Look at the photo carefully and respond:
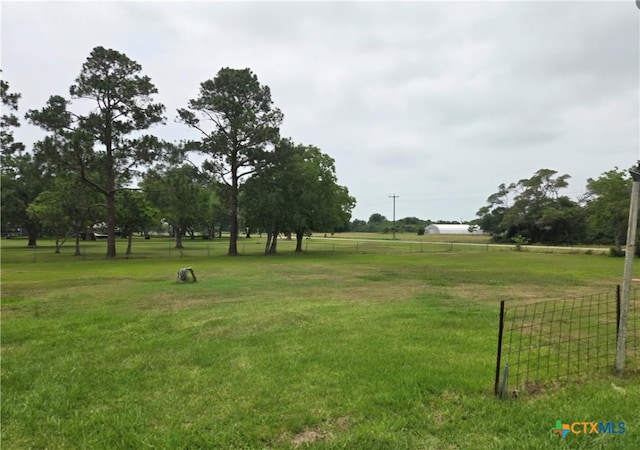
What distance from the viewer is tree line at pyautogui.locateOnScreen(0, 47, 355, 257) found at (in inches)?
957

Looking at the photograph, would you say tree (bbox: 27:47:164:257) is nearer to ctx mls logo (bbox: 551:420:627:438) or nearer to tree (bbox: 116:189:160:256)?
tree (bbox: 116:189:160:256)

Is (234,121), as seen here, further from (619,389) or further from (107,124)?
(619,389)

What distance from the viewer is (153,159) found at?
26859 millimetres

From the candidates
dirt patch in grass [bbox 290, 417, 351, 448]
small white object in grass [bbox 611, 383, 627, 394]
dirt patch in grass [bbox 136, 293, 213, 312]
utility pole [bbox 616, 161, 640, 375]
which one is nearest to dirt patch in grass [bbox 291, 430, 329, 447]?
dirt patch in grass [bbox 290, 417, 351, 448]

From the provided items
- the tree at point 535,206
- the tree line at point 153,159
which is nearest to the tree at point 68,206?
the tree line at point 153,159

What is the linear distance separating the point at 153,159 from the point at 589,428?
2812cm

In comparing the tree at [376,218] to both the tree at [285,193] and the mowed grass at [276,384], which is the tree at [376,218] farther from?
the mowed grass at [276,384]

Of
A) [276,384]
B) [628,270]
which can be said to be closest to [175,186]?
[276,384]

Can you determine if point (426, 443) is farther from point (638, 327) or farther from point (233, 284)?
point (233, 284)

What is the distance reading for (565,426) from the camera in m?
3.16

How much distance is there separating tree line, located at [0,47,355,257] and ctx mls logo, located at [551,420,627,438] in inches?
996

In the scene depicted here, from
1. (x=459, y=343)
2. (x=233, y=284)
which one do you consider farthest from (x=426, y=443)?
(x=233, y=284)

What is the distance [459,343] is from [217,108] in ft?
87.0

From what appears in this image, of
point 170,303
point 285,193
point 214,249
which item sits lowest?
point 214,249
